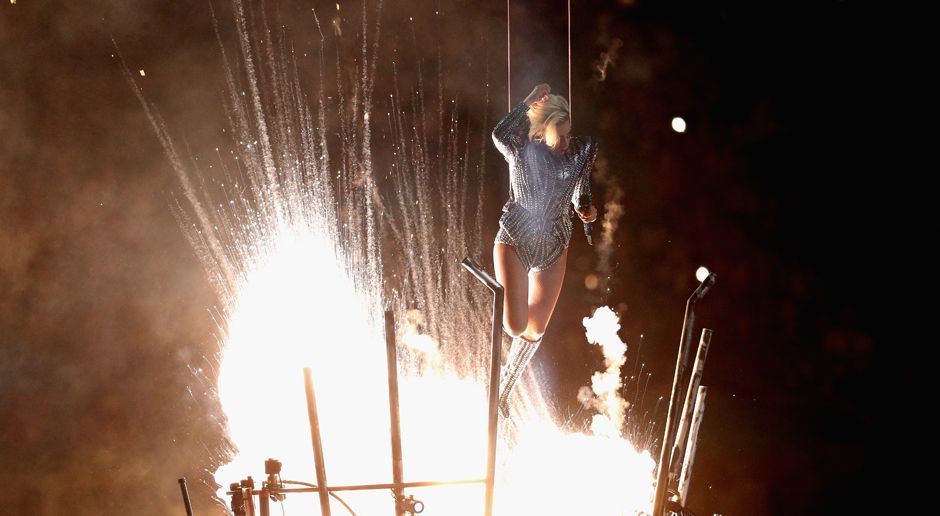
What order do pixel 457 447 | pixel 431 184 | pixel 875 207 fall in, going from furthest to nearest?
pixel 457 447 < pixel 431 184 < pixel 875 207

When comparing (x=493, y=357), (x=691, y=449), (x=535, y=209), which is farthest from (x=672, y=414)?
(x=535, y=209)

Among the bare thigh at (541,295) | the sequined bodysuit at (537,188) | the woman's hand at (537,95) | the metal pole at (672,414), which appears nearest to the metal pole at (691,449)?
the metal pole at (672,414)

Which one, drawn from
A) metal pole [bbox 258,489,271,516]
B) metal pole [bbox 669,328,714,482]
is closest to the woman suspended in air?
metal pole [bbox 669,328,714,482]

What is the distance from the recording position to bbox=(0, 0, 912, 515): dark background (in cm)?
666

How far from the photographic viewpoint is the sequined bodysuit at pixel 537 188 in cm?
423

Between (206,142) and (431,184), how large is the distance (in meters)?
2.24

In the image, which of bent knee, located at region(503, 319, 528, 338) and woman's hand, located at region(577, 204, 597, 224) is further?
woman's hand, located at region(577, 204, 597, 224)

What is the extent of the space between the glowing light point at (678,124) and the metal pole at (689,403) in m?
4.32

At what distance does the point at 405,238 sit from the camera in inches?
291

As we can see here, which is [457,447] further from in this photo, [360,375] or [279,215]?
[279,215]

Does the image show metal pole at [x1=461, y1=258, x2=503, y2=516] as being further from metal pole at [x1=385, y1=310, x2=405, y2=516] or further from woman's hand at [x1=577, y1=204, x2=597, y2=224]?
woman's hand at [x1=577, y1=204, x2=597, y2=224]

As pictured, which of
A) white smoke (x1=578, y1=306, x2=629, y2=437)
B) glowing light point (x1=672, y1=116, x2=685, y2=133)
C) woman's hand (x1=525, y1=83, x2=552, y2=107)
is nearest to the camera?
woman's hand (x1=525, y1=83, x2=552, y2=107)

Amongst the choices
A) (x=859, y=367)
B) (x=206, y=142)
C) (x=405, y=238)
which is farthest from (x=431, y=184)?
(x=859, y=367)

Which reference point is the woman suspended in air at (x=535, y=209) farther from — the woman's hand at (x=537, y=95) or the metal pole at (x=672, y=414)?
the metal pole at (x=672, y=414)
